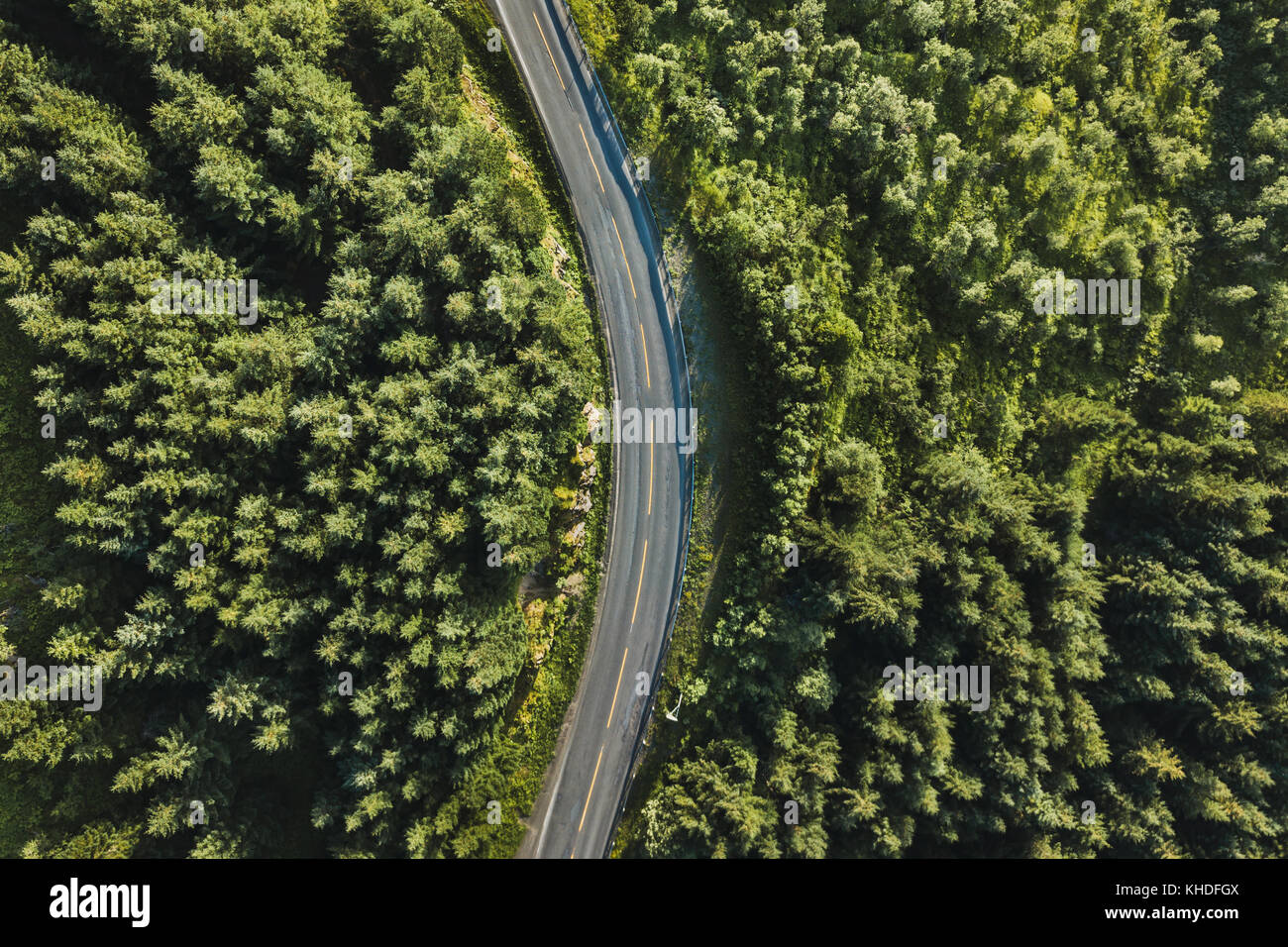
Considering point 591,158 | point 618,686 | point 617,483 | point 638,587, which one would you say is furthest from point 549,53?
point 618,686

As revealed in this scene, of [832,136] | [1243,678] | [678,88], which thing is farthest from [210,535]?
[1243,678]

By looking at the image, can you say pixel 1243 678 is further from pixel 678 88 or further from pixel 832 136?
pixel 678 88

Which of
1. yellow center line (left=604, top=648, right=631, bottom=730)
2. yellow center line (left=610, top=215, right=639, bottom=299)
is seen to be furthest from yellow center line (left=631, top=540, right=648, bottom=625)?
yellow center line (left=610, top=215, right=639, bottom=299)

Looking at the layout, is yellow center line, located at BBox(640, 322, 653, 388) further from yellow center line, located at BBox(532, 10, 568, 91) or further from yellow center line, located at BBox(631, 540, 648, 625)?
yellow center line, located at BBox(532, 10, 568, 91)

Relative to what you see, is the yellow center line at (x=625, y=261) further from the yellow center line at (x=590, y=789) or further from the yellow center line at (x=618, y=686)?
the yellow center line at (x=590, y=789)

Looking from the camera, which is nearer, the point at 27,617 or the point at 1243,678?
the point at 27,617

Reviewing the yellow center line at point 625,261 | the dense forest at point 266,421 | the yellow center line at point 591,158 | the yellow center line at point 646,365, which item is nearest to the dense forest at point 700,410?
the dense forest at point 266,421
